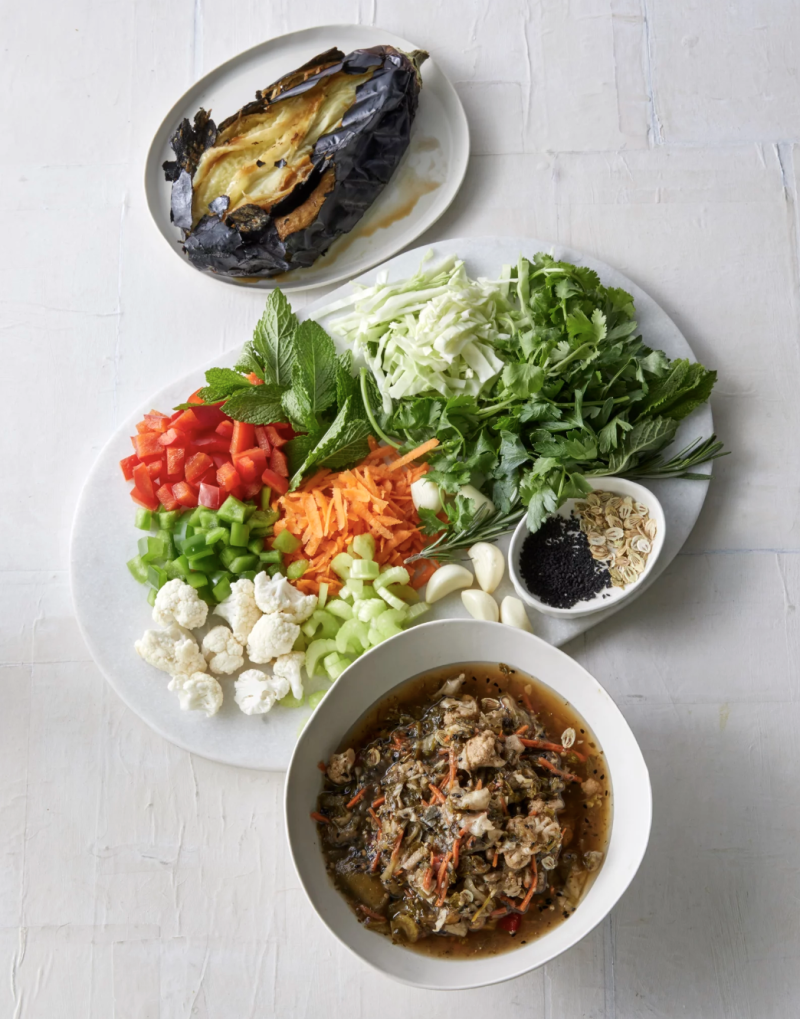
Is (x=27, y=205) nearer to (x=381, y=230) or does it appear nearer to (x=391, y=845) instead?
(x=381, y=230)

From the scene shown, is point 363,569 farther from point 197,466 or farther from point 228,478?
point 197,466

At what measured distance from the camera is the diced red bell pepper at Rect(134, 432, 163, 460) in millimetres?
2705

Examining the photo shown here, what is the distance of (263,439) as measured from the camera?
2.71 metres

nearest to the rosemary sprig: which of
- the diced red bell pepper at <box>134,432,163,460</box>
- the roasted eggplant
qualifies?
the diced red bell pepper at <box>134,432,163,460</box>

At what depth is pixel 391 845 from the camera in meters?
2.20

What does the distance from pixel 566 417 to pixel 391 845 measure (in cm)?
137

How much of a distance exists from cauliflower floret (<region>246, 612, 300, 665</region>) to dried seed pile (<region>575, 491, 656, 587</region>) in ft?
3.24

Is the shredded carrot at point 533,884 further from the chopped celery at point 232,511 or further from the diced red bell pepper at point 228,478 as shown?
the diced red bell pepper at point 228,478

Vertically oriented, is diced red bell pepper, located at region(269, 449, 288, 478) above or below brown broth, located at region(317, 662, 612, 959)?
above

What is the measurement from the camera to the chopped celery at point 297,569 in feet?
8.67

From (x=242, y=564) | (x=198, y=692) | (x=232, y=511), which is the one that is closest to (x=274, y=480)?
(x=232, y=511)

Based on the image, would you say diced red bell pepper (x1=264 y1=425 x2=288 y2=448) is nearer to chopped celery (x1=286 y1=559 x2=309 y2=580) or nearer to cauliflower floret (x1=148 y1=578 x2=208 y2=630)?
chopped celery (x1=286 y1=559 x2=309 y2=580)

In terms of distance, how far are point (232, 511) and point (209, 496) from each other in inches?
4.0

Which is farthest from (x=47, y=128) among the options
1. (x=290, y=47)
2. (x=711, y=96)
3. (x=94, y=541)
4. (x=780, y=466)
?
(x=780, y=466)
